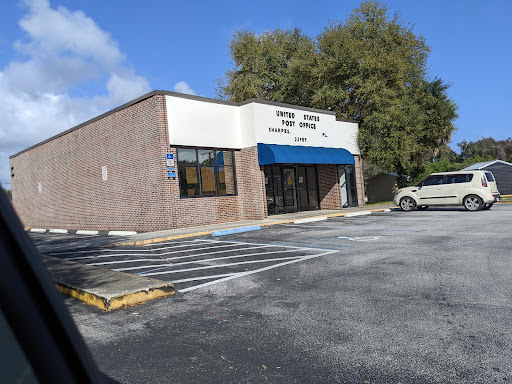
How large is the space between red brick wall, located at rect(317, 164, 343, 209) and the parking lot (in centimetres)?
1478

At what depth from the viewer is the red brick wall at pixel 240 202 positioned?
17609 millimetres

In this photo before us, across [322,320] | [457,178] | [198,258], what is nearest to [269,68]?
[457,178]

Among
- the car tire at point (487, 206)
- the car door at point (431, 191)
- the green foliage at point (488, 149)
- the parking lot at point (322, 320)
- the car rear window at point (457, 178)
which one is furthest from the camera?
the green foliage at point (488, 149)

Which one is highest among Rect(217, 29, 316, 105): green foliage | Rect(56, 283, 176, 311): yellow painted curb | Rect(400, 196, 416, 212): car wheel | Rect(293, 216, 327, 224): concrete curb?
Rect(217, 29, 316, 105): green foliage

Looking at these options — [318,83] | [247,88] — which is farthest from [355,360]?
[247,88]

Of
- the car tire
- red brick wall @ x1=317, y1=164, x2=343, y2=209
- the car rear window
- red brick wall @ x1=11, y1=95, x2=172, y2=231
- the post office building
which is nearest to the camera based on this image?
red brick wall @ x1=11, y1=95, x2=172, y2=231

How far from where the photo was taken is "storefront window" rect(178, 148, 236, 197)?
1736 cm

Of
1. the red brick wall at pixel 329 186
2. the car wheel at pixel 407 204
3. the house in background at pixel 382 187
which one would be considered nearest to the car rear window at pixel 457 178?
the car wheel at pixel 407 204

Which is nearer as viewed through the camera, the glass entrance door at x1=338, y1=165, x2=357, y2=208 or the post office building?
the post office building

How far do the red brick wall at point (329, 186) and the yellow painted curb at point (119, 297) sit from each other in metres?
18.7

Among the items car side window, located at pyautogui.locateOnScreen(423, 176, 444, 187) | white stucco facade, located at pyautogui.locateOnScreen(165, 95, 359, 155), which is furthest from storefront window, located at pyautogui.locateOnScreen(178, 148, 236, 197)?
car side window, located at pyautogui.locateOnScreen(423, 176, 444, 187)

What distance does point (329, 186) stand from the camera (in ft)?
79.6

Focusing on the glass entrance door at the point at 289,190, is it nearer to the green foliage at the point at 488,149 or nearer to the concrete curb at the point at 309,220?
the concrete curb at the point at 309,220

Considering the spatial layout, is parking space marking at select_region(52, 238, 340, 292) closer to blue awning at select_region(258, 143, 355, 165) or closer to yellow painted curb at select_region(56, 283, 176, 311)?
yellow painted curb at select_region(56, 283, 176, 311)
